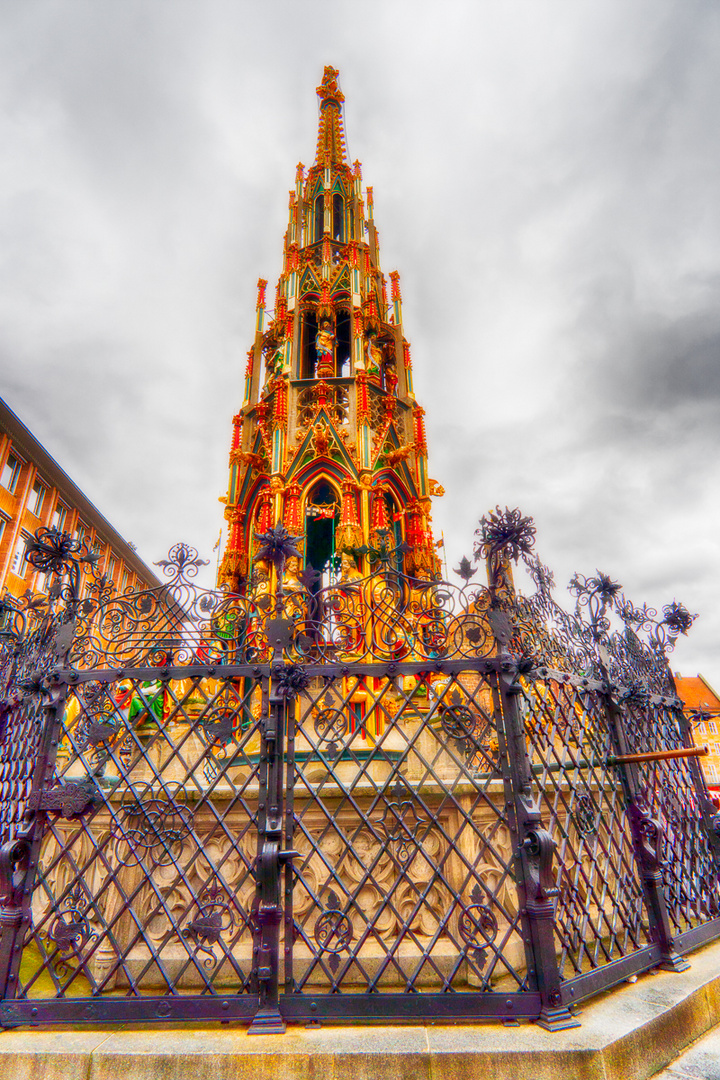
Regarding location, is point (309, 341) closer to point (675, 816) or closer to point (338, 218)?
point (338, 218)

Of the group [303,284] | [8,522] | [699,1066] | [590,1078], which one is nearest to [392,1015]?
[590,1078]

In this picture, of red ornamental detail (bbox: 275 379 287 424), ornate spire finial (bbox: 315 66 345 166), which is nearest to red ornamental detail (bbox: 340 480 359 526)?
red ornamental detail (bbox: 275 379 287 424)

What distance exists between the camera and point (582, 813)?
14.5ft

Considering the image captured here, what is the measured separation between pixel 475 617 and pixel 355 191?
19118 mm

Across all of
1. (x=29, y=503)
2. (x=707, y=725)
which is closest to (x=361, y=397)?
(x=29, y=503)

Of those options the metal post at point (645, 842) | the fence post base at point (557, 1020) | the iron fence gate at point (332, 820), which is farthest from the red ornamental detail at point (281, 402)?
the fence post base at point (557, 1020)

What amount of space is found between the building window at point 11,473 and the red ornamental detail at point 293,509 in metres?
21.5

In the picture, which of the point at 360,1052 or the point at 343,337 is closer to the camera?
the point at 360,1052

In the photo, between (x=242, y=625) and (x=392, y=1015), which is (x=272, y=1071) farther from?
(x=242, y=625)

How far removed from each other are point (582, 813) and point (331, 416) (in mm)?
11053

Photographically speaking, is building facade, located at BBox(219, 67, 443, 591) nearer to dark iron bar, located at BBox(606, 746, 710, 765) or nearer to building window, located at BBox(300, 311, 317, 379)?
building window, located at BBox(300, 311, 317, 379)

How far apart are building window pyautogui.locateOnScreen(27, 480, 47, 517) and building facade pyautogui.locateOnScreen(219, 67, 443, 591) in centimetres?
1921

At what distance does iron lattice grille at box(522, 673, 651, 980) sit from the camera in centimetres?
404

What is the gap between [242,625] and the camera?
4.50m
